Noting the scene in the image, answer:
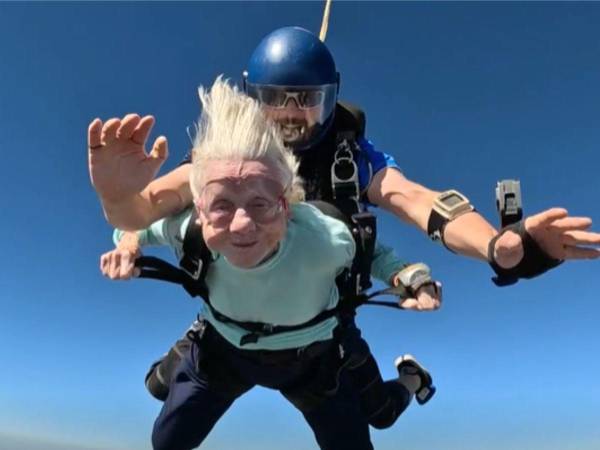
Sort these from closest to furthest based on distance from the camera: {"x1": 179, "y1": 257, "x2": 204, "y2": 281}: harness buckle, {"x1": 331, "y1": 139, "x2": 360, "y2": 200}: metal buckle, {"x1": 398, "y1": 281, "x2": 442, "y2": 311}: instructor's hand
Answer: {"x1": 398, "y1": 281, "x2": 442, "y2": 311}: instructor's hand → {"x1": 179, "y1": 257, "x2": 204, "y2": 281}: harness buckle → {"x1": 331, "y1": 139, "x2": 360, "y2": 200}: metal buckle

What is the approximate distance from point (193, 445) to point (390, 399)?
1181 mm

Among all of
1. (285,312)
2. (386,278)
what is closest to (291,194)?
(285,312)

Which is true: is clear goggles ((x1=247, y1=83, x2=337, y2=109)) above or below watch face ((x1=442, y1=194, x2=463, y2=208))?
above

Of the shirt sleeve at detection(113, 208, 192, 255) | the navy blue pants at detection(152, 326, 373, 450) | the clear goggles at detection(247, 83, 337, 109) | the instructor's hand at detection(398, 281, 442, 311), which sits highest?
the clear goggles at detection(247, 83, 337, 109)

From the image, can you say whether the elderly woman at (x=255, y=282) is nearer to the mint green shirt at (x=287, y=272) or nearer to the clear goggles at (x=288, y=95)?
the mint green shirt at (x=287, y=272)

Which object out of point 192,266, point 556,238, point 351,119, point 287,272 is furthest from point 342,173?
point 556,238

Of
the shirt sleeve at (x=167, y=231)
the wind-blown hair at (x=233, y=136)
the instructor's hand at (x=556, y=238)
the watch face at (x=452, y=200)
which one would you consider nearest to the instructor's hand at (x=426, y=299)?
the watch face at (x=452, y=200)

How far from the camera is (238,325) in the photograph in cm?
303

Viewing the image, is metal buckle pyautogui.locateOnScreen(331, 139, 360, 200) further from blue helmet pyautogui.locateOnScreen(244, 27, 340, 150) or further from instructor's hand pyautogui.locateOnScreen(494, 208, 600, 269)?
instructor's hand pyautogui.locateOnScreen(494, 208, 600, 269)

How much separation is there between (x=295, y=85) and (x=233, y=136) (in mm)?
811

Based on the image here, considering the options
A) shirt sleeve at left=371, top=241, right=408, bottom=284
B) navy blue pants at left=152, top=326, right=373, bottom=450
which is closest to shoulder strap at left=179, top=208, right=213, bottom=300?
navy blue pants at left=152, top=326, right=373, bottom=450

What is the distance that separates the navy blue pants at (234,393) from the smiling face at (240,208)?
92cm

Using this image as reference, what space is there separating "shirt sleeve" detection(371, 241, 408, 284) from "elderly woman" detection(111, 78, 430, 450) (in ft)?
0.91

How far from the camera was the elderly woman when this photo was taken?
2.52 meters
